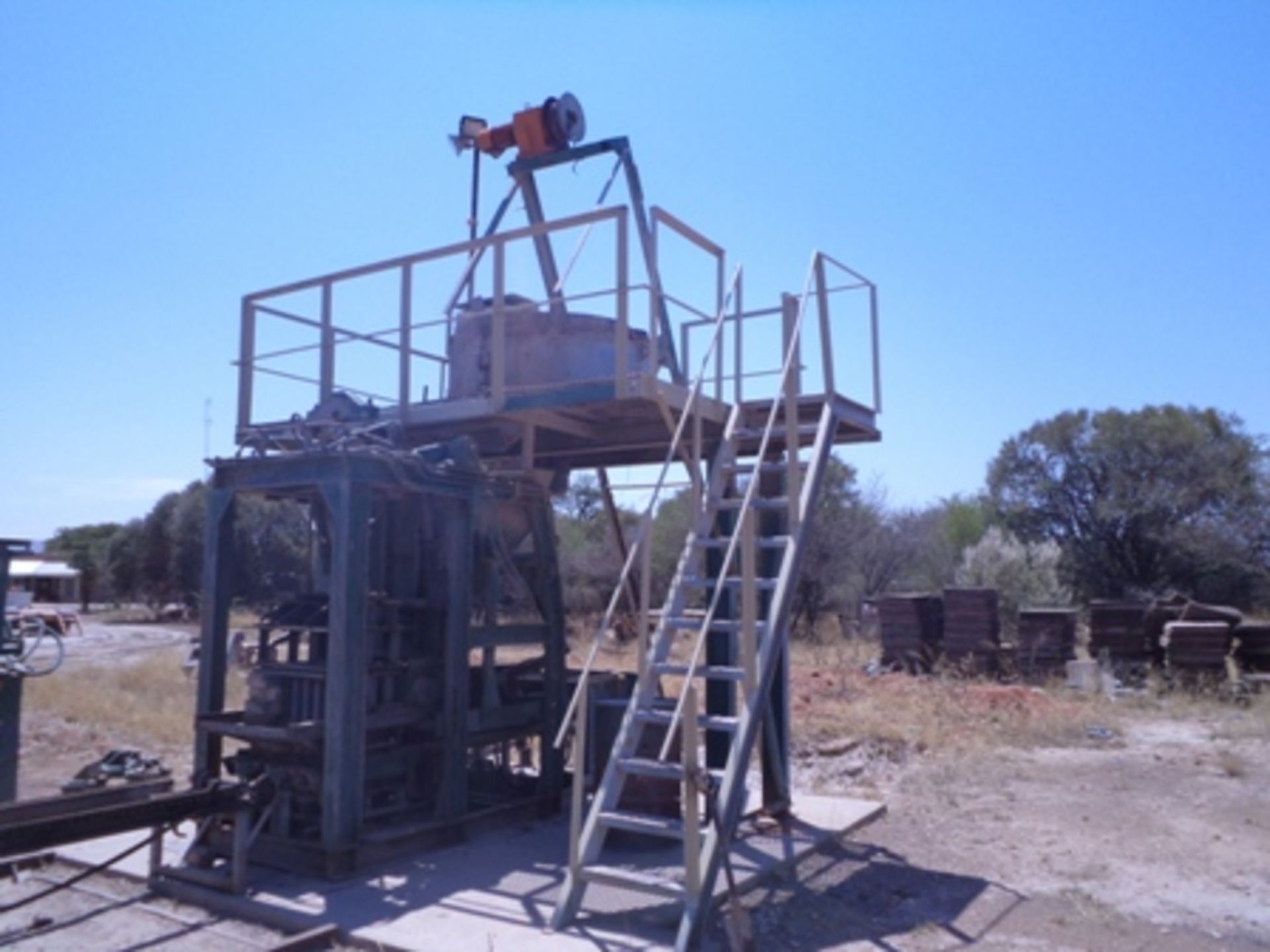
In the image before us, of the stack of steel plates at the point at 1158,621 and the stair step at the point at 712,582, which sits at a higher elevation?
the stair step at the point at 712,582

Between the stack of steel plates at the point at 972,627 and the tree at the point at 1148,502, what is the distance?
16636 mm

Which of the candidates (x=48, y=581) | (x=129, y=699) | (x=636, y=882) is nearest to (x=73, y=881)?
(x=636, y=882)

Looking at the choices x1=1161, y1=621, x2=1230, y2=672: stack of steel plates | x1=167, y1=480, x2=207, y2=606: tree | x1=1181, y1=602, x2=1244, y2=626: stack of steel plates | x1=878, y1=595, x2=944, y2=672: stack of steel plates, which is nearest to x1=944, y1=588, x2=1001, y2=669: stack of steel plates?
x1=878, y1=595, x2=944, y2=672: stack of steel plates

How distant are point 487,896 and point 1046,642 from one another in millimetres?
15702

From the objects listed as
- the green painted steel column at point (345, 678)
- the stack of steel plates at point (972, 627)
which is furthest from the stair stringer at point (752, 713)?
the stack of steel plates at point (972, 627)

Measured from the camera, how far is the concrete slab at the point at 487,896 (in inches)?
251

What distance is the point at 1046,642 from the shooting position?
66.9 ft

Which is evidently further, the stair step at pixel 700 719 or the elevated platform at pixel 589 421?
the elevated platform at pixel 589 421

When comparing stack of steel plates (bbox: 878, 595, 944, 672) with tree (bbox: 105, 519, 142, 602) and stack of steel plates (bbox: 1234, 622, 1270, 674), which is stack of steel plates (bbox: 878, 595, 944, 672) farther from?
tree (bbox: 105, 519, 142, 602)

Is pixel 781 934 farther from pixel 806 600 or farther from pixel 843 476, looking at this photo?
pixel 843 476

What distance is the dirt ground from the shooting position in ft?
22.1

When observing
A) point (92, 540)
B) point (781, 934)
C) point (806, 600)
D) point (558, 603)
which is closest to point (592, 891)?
point (781, 934)

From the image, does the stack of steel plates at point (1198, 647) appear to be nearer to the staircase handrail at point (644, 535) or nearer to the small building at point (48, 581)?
the staircase handrail at point (644, 535)

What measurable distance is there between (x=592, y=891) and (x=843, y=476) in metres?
34.1
